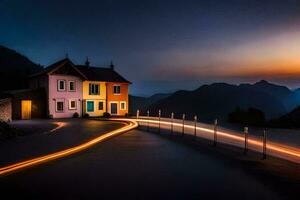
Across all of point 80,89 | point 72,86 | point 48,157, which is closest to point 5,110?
point 72,86

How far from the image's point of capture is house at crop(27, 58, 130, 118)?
3947 cm

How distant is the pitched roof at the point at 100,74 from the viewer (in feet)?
151

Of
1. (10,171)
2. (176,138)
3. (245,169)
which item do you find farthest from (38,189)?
(176,138)

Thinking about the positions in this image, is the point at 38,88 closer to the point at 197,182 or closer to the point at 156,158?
the point at 156,158

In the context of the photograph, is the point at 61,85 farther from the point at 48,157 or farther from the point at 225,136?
the point at 48,157

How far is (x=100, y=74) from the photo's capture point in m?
48.6

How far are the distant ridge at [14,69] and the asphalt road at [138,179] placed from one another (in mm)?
39634

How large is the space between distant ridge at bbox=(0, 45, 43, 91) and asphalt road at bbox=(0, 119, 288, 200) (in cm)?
3963

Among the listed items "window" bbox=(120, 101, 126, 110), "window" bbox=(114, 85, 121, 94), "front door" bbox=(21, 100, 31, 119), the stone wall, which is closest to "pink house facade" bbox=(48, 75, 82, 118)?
"front door" bbox=(21, 100, 31, 119)

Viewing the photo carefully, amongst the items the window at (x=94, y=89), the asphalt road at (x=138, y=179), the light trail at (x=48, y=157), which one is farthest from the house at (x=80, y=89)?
the asphalt road at (x=138, y=179)

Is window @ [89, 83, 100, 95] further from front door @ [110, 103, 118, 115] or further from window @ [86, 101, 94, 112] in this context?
front door @ [110, 103, 118, 115]

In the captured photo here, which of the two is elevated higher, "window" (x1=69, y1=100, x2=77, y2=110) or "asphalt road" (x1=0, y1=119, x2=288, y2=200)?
"window" (x1=69, y1=100, x2=77, y2=110)

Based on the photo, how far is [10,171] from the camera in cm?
1006

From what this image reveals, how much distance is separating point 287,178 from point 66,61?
36591 mm
